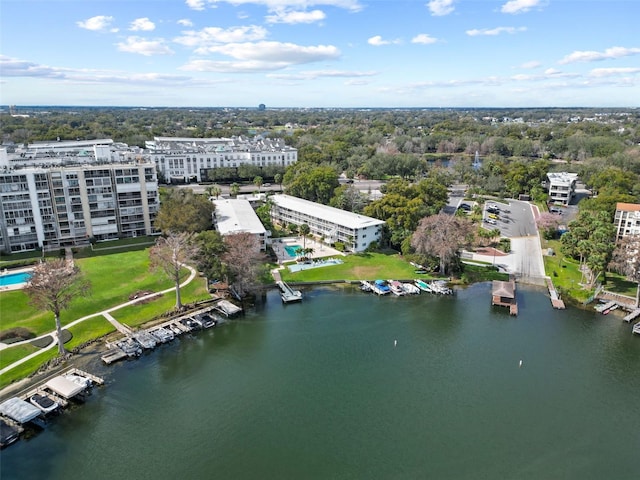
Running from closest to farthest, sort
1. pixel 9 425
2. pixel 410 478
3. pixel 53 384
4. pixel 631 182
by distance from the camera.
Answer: pixel 410 478 < pixel 9 425 < pixel 53 384 < pixel 631 182

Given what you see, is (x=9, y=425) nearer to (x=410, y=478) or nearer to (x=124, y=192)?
(x=410, y=478)

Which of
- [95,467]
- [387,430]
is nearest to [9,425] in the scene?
[95,467]

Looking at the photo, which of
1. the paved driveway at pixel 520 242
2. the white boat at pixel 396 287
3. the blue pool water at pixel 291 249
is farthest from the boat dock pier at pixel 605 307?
the blue pool water at pixel 291 249

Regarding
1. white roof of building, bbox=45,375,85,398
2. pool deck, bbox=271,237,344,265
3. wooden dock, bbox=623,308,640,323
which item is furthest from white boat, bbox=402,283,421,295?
white roof of building, bbox=45,375,85,398

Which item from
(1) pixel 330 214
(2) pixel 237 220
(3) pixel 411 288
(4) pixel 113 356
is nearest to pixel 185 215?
(2) pixel 237 220

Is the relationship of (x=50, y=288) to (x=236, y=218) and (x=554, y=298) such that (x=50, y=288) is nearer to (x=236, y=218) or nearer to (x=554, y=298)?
(x=236, y=218)

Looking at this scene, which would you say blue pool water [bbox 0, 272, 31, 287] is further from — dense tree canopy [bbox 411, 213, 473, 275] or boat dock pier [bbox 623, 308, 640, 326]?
boat dock pier [bbox 623, 308, 640, 326]
